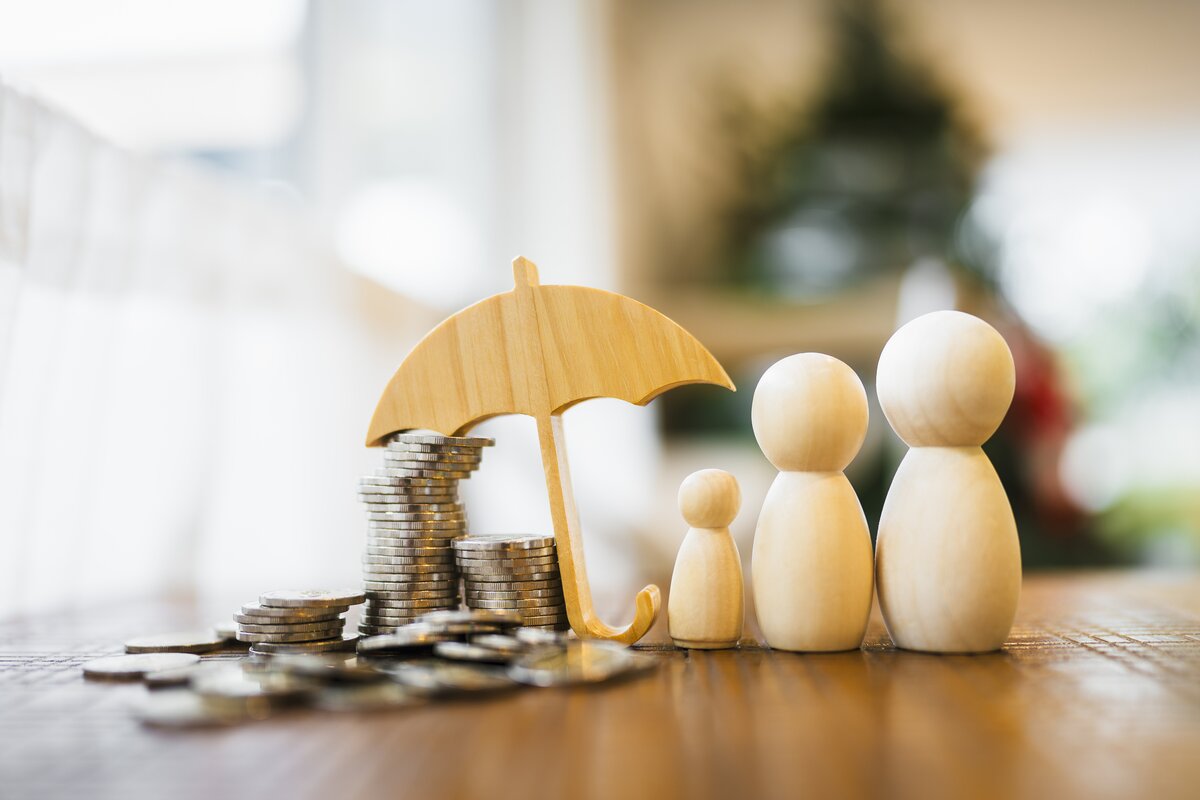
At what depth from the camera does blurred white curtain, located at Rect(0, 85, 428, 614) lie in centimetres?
88

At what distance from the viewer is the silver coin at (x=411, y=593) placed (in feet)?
2.06

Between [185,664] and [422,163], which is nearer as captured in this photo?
[185,664]

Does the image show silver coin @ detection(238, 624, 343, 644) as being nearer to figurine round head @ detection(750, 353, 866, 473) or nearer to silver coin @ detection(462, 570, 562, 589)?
silver coin @ detection(462, 570, 562, 589)

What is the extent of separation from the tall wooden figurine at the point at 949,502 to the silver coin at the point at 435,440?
0.84ft

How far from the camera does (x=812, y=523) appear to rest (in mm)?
587

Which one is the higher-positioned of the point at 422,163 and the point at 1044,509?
the point at 422,163

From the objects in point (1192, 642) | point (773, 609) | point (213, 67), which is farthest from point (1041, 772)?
point (213, 67)

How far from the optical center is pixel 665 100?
4441mm

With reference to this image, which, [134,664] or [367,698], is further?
[134,664]

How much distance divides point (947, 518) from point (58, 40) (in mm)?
1014

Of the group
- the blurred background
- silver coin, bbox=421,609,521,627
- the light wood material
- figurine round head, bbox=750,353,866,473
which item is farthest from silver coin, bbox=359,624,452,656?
the blurred background

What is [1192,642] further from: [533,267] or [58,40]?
[58,40]

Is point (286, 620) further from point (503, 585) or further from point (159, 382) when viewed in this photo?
point (159, 382)

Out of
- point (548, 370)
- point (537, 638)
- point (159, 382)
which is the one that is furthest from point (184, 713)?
point (159, 382)
